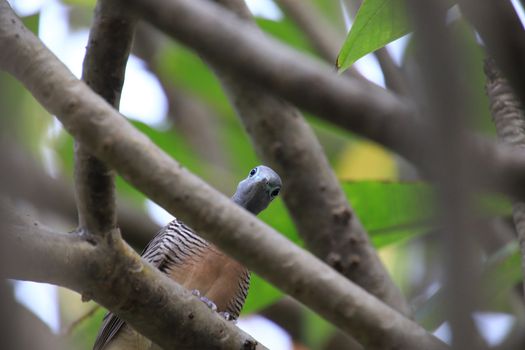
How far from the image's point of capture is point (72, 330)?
4.83 m

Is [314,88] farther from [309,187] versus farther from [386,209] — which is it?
[386,209]

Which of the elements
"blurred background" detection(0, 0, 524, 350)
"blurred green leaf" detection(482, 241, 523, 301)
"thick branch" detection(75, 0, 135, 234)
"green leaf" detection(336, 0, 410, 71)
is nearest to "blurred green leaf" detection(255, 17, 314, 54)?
"blurred background" detection(0, 0, 524, 350)

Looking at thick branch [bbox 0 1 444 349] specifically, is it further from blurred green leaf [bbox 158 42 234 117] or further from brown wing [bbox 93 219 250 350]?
blurred green leaf [bbox 158 42 234 117]

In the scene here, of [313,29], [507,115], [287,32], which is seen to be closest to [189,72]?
[287,32]

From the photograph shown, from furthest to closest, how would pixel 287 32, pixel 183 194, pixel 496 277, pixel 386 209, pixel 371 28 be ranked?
pixel 287 32
pixel 386 209
pixel 496 277
pixel 371 28
pixel 183 194

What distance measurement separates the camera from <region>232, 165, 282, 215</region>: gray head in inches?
190

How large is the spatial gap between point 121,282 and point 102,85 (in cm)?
71

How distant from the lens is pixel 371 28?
3.14 metres

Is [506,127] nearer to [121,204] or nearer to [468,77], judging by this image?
[468,77]

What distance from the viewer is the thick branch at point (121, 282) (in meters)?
2.73

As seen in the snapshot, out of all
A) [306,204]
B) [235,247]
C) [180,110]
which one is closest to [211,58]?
[235,247]

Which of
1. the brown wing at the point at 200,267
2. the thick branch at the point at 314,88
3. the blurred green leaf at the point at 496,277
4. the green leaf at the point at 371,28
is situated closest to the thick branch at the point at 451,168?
the thick branch at the point at 314,88

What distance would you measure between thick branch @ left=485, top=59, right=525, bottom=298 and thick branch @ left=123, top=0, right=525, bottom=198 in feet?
6.32

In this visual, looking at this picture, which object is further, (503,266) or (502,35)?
(503,266)
